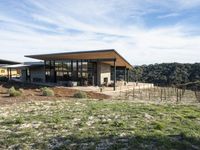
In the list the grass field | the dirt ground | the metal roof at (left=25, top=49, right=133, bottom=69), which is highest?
the metal roof at (left=25, top=49, right=133, bottom=69)

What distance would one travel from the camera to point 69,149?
9055mm

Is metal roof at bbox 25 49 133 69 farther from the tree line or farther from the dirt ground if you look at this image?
the tree line

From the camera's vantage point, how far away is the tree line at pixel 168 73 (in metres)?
64.7

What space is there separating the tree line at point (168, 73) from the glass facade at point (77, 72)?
23.5 meters

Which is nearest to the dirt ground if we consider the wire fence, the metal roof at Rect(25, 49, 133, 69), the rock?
the wire fence

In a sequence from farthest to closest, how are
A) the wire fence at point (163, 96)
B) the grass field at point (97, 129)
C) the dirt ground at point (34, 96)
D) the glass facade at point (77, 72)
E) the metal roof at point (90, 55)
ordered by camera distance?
the glass facade at point (77, 72) < the metal roof at point (90, 55) < the wire fence at point (163, 96) < the dirt ground at point (34, 96) < the grass field at point (97, 129)

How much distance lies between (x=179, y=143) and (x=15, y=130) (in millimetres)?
5894

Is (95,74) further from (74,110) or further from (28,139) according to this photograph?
(28,139)

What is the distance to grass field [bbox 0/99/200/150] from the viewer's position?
962 cm

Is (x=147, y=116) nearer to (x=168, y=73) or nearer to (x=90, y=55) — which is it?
(x=90, y=55)

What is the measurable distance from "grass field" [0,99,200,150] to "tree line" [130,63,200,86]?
4816 centimetres

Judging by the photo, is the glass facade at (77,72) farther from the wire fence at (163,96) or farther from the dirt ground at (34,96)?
the dirt ground at (34,96)

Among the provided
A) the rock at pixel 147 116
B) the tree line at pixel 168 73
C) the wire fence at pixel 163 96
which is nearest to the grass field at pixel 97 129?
the rock at pixel 147 116

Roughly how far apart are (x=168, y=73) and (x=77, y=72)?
128 ft
